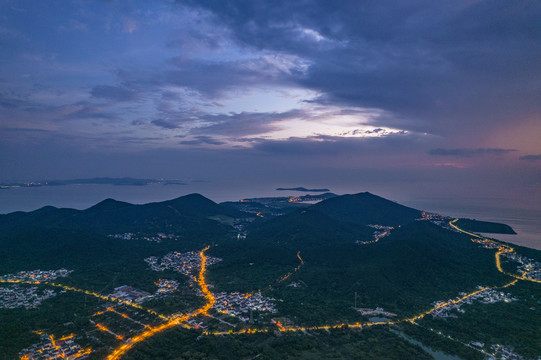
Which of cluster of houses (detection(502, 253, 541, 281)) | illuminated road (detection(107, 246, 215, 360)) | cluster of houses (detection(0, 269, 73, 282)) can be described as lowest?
cluster of houses (detection(0, 269, 73, 282))

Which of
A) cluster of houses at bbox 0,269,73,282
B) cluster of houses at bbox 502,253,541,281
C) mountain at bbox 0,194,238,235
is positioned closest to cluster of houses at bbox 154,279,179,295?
cluster of houses at bbox 0,269,73,282

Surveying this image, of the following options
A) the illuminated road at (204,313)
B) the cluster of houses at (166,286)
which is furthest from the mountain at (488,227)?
the cluster of houses at (166,286)

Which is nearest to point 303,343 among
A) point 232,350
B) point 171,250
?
point 232,350

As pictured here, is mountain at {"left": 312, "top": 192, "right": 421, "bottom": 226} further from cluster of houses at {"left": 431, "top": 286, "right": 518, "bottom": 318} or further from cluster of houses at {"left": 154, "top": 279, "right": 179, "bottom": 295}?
cluster of houses at {"left": 154, "top": 279, "right": 179, "bottom": 295}

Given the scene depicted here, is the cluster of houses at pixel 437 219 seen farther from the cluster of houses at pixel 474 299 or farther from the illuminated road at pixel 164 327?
the illuminated road at pixel 164 327

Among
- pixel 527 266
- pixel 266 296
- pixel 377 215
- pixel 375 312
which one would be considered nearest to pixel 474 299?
pixel 375 312

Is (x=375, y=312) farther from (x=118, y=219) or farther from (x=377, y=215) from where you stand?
(x=118, y=219)

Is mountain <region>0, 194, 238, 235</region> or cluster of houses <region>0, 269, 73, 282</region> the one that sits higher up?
mountain <region>0, 194, 238, 235</region>

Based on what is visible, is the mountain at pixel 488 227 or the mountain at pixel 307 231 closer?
the mountain at pixel 307 231
